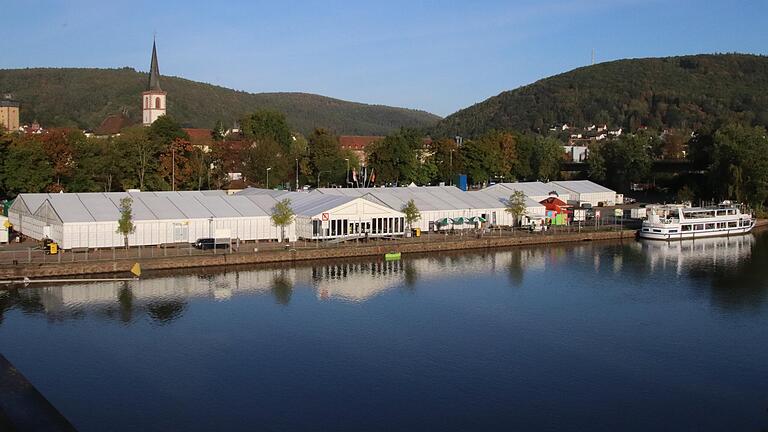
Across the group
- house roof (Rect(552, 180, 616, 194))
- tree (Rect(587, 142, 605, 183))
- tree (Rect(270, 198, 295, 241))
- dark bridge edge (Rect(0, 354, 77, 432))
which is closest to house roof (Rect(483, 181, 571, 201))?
house roof (Rect(552, 180, 616, 194))

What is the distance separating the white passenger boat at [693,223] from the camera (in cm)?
3409

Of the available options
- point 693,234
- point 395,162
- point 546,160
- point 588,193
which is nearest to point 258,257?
point 693,234

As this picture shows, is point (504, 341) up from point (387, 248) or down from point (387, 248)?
down

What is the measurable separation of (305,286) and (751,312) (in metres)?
12.0

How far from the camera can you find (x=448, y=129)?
130 m

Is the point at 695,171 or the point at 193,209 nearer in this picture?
the point at 193,209

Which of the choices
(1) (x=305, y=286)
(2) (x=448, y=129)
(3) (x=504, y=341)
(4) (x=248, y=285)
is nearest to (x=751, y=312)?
(3) (x=504, y=341)

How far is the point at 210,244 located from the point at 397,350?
11.8 meters

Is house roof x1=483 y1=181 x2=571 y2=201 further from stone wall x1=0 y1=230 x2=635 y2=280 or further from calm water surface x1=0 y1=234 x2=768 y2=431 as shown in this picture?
calm water surface x1=0 y1=234 x2=768 y2=431

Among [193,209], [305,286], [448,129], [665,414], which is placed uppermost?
[448,129]

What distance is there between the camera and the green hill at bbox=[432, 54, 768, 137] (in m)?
108

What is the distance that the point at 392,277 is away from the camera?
2386 cm

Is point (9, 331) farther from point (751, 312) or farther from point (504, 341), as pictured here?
point (751, 312)

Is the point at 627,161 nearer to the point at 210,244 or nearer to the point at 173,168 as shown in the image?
the point at 173,168
